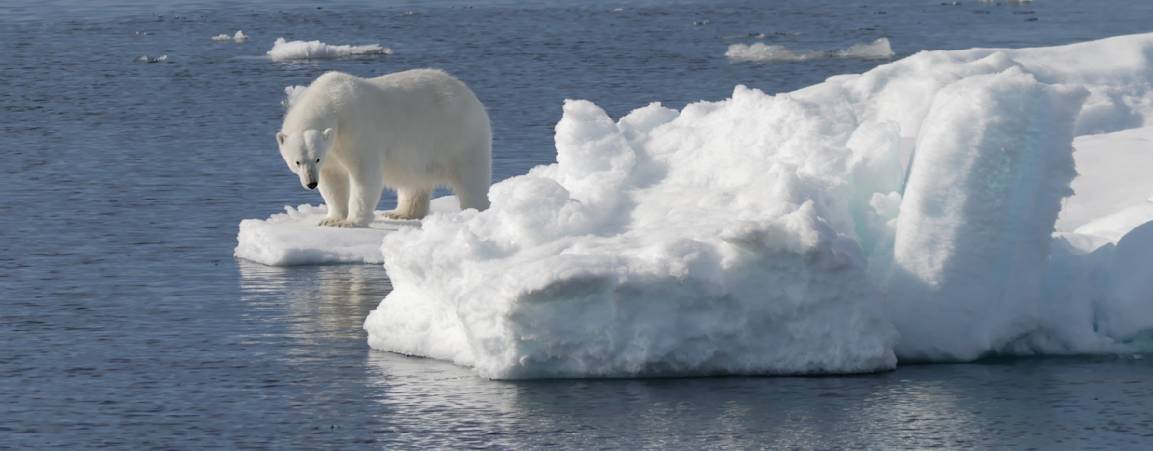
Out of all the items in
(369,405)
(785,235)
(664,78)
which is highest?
(664,78)

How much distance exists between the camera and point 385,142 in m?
16.3

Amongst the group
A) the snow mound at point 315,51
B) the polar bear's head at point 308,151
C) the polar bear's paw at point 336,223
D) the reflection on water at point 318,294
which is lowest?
the reflection on water at point 318,294

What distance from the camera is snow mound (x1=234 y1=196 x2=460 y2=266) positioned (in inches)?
611

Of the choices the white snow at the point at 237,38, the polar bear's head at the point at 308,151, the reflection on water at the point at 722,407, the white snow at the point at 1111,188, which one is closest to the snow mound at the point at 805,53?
the white snow at the point at 237,38

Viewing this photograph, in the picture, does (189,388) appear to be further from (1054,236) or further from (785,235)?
(1054,236)

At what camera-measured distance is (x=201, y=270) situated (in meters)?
15.3

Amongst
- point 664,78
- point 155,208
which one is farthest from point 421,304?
point 664,78

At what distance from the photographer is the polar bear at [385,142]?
1574 centimetres

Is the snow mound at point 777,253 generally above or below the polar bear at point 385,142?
below

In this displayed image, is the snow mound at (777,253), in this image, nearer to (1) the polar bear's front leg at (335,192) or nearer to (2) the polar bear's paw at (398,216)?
(1) the polar bear's front leg at (335,192)

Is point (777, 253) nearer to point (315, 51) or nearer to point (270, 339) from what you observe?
point (270, 339)

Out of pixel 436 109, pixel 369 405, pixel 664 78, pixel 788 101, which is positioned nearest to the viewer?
pixel 369 405

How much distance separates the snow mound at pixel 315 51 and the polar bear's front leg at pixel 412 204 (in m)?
18.3

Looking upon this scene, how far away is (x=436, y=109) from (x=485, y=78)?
14.9 metres
